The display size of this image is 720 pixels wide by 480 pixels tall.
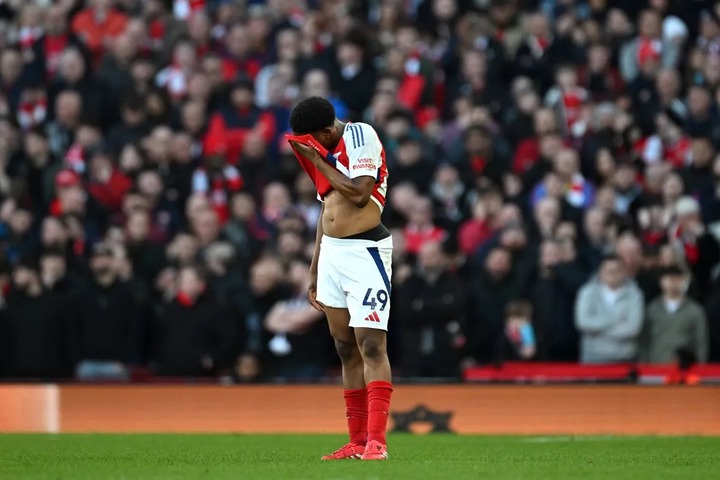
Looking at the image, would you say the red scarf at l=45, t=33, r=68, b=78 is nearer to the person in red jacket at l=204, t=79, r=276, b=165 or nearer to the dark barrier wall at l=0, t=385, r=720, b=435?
the person in red jacket at l=204, t=79, r=276, b=165

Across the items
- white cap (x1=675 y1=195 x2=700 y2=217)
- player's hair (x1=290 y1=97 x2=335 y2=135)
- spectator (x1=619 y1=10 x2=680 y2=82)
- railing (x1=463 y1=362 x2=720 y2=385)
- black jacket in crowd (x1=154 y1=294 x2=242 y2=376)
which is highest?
spectator (x1=619 y1=10 x2=680 y2=82)

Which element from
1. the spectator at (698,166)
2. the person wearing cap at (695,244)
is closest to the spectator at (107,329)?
the person wearing cap at (695,244)

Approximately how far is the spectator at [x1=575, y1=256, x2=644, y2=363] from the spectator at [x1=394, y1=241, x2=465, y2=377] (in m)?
1.31

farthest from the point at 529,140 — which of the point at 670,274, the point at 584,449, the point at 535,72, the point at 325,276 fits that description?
the point at 325,276

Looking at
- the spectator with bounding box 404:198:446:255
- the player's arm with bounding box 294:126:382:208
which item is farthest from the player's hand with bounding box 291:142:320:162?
the spectator with bounding box 404:198:446:255

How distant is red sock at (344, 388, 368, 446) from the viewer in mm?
10023

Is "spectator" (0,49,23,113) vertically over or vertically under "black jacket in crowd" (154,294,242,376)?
over

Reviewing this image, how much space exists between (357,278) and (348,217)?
0.41 m

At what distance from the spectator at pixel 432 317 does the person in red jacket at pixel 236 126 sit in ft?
12.6

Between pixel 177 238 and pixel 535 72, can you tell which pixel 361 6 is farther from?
pixel 177 238

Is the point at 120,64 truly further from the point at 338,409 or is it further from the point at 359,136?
the point at 359,136

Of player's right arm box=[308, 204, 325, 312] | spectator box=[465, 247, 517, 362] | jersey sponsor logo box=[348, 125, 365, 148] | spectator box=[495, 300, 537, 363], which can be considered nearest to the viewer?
jersey sponsor logo box=[348, 125, 365, 148]

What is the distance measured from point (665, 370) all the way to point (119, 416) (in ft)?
18.3

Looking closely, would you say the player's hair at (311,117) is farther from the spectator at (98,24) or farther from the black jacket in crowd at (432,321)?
the spectator at (98,24)
